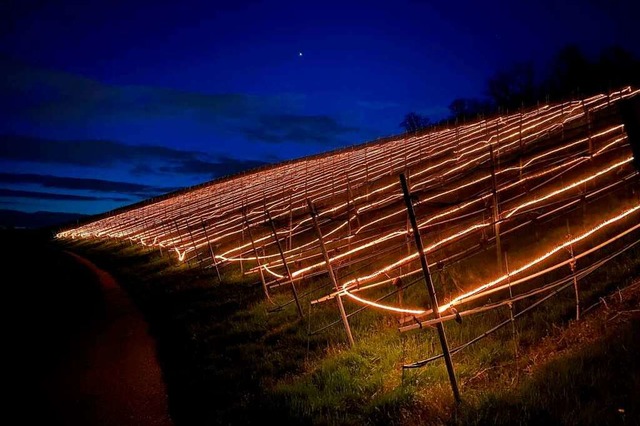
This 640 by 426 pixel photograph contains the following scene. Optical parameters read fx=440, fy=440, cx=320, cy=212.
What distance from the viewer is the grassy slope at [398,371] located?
3.19 metres

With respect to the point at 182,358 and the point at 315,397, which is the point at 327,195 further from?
the point at 315,397

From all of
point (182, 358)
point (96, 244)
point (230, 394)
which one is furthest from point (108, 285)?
point (96, 244)

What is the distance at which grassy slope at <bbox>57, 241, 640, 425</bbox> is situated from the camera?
10.5 ft

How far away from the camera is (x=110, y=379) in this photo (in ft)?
20.4

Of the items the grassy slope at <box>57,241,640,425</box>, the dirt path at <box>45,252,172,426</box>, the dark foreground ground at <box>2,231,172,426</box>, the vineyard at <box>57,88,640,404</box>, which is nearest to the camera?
the grassy slope at <box>57,241,640,425</box>

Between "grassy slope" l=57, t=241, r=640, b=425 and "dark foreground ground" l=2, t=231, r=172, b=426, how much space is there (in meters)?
0.37

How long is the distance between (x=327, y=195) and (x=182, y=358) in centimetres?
920

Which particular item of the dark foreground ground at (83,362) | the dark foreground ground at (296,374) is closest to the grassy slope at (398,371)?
the dark foreground ground at (296,374)

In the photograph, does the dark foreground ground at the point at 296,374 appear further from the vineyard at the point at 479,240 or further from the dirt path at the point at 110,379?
the vineyard at the point at 479,240

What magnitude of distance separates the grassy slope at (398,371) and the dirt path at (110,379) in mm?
268

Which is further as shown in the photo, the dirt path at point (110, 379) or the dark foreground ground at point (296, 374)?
the dirt path at point (110, 379)

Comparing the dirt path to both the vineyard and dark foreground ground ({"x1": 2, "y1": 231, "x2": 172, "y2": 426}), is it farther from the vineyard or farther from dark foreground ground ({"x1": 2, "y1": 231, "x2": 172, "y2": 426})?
the vineyard

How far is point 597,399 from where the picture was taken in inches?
120

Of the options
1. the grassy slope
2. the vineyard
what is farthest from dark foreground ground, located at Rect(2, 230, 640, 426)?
the vineyard
